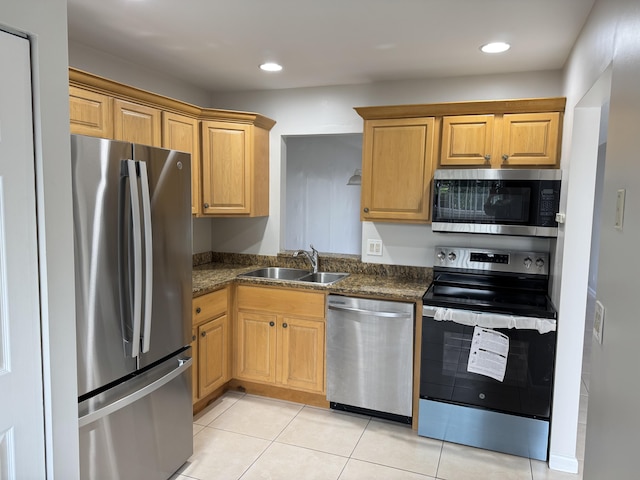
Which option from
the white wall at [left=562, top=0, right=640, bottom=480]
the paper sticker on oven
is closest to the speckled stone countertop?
the paper sticker on oven

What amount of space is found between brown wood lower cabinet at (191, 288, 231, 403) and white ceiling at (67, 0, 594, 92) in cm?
155

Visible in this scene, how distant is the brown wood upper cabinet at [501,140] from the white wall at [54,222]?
2225 millimetres

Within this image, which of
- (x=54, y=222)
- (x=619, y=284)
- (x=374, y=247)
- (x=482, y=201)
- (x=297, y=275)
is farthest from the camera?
(x=297, y=275)

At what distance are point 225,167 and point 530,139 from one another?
2111 mm

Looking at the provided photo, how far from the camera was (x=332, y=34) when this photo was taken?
240 centimetres

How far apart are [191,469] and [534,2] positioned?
2842 mm

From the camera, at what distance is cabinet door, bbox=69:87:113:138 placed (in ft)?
7.52

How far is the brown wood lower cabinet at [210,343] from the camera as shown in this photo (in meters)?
2.83

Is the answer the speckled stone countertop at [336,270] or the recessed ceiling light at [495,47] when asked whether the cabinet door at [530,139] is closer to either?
the recessed ceiling light at [495,47]

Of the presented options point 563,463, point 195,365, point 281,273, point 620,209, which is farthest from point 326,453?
point 620,209

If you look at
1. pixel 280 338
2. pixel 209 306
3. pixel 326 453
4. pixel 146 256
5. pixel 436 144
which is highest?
pixel 436 144

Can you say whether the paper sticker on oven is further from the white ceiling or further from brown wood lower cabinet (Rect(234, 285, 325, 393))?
the white ceiling

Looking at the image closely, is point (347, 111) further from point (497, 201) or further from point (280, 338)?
point (280, 338)

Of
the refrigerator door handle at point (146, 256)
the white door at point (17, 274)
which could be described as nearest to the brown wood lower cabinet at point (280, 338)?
the refrigerator door handle at point (146, 256)
